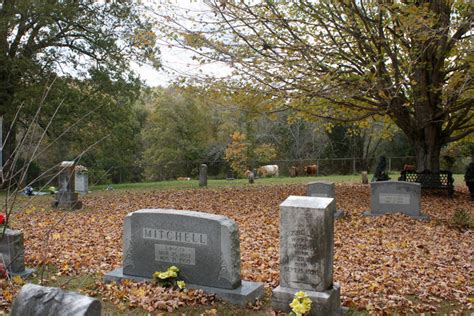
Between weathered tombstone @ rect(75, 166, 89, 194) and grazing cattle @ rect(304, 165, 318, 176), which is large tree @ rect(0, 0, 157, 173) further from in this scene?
grazing cattle @ rect(304, 165, 318, 176)

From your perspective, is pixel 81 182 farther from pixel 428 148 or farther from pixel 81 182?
pixel 428 148

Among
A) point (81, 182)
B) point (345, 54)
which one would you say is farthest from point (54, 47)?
point (345, 54)

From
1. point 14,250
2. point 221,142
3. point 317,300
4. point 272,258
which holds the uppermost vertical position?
point 221,142

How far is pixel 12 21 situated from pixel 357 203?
51.3ft

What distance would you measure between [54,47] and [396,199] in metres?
16.9

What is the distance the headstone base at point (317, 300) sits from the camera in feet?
17.2

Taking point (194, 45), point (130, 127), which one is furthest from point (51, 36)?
point (194, 45)

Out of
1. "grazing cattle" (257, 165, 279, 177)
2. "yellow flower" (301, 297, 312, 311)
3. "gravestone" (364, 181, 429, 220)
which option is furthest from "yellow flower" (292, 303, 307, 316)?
"grazing cattle" (257, 165, 279, 177)

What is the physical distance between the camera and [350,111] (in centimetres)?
1772

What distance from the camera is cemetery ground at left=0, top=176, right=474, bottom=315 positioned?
5.72 meters

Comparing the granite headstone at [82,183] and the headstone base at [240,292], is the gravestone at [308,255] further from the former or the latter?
the granite headstone at [82,183]

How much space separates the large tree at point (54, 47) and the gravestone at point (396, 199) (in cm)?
1157

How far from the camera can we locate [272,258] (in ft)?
26.0

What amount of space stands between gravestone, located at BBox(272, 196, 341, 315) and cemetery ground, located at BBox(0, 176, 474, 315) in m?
0.44
